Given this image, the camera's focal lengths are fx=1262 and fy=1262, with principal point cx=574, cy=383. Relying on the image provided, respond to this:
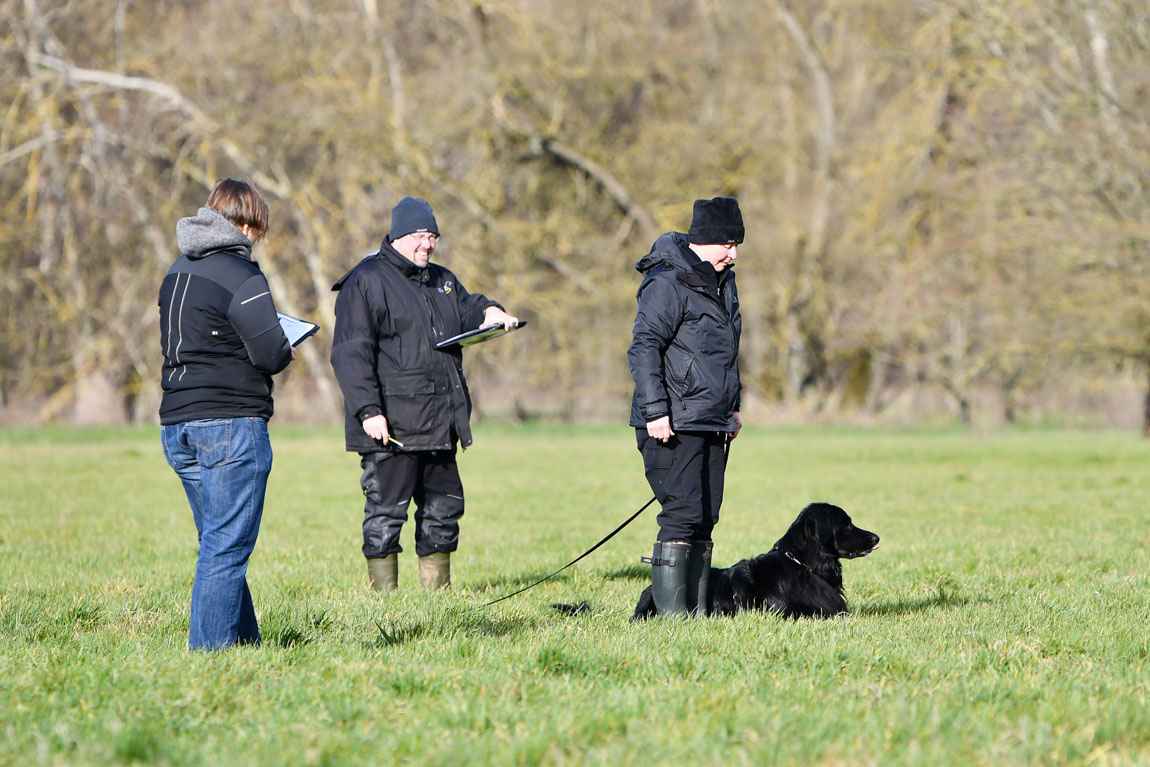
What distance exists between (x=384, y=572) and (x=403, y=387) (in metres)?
1.02

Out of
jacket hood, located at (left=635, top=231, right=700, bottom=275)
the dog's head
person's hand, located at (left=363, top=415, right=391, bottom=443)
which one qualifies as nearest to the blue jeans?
person's hand, located at (left=363, top=415, right=391, bottom=443)

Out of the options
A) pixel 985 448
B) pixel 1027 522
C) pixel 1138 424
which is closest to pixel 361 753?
pixel 1027 522

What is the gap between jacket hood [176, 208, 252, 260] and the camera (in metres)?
4.67

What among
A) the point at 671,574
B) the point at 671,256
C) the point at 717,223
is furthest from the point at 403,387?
the point at 717,223

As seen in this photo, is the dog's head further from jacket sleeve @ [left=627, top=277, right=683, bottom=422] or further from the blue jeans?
the blue jeans

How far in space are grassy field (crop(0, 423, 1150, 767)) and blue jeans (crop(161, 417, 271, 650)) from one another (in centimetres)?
21

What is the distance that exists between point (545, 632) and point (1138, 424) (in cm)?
2438

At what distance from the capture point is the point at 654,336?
575 centimetres

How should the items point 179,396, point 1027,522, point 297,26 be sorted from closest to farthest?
point 179,396 < point 1027,522 < point 297,26

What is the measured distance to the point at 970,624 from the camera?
5.76 metres

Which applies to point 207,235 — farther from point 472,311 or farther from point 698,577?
point 698,577

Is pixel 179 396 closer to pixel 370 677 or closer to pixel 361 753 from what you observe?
pixel 370 677

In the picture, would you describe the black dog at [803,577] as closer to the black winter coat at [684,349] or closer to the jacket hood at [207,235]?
the black winter coat at [684,349]

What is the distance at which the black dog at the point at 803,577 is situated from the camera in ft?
19.5
